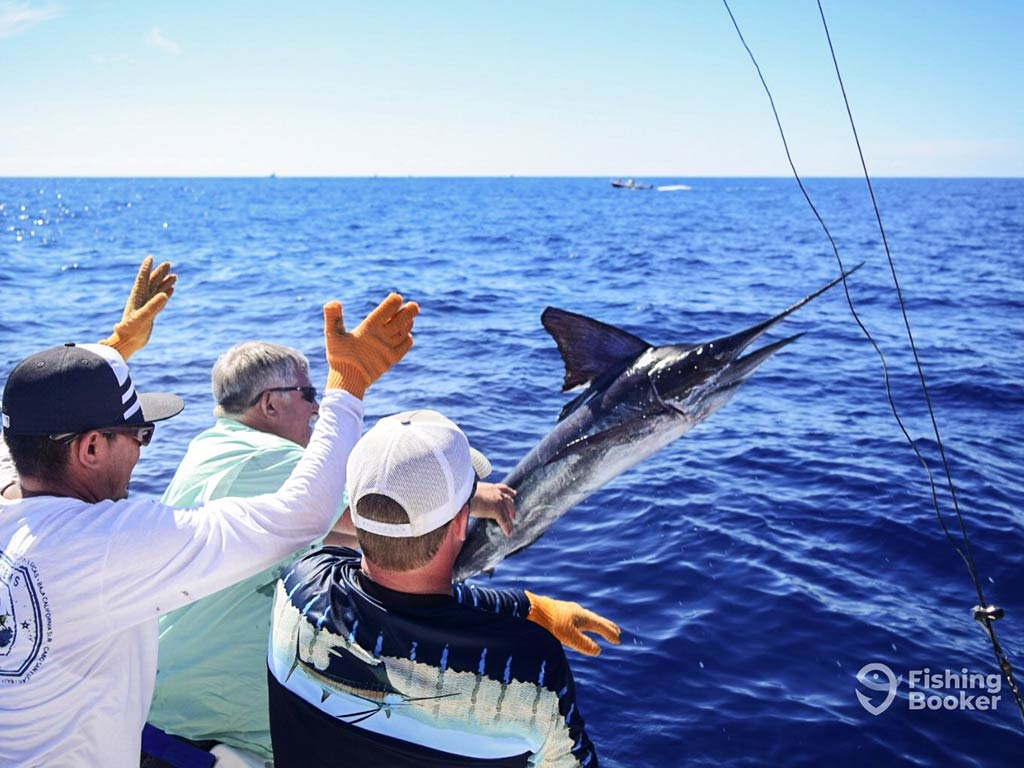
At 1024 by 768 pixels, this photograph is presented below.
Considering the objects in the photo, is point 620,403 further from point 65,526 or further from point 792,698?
point 792,698

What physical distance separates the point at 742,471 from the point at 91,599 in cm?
703

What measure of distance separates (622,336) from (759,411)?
294 inches

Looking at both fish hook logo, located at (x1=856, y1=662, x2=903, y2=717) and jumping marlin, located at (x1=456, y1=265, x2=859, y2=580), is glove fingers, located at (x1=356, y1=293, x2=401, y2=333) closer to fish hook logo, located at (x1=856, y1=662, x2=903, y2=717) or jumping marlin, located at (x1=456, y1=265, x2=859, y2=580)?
jumping marlin, located at (x1=456, y1=265, x2=859, y2=580)

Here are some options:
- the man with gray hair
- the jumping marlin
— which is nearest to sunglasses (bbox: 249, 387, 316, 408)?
the man with gray hair

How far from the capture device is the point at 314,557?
2365 millimetres

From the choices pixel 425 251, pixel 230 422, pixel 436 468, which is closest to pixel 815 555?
pixel 230 422

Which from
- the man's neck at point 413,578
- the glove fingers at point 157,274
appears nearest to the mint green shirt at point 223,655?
the man's neck at point 413,578

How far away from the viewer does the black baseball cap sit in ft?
7.04

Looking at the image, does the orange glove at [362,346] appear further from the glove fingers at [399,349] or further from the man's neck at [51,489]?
the man's neck at [51,489]

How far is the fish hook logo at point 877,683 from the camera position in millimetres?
4738

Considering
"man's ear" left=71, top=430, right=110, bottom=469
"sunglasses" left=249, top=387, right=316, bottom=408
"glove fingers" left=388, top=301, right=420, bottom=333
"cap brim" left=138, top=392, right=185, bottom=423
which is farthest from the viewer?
"sunglasses" left=249, top=387, right=316, bottom=408

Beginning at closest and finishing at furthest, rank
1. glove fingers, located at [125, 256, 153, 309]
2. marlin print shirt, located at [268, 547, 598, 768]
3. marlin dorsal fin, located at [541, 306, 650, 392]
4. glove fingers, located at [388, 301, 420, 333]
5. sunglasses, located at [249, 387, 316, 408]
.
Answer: marlin print shirt, located at [268, 547, 598, 768], glove fingers, located at [388, 301, 420, 333], marlin dorsal fin, located at [541, 306, 650, 392], sunglasses, located at [249, 387, 316, 408], glove fingers, located at [125, 256, 153, 309]

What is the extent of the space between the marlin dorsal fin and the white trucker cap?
1.18 metres

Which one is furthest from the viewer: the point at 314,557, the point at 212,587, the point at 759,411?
the point at 759,411
